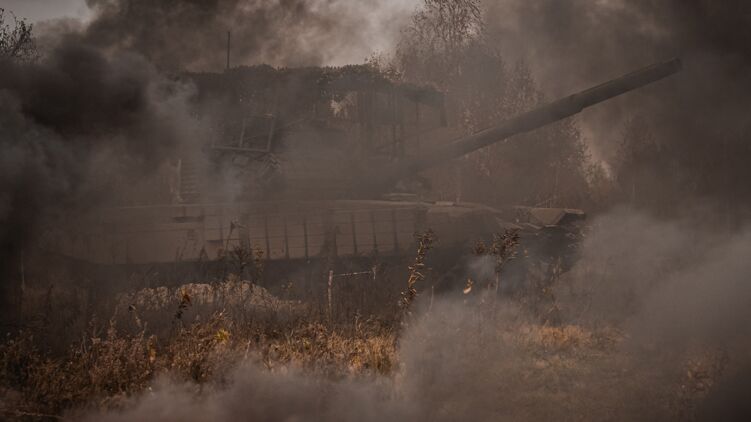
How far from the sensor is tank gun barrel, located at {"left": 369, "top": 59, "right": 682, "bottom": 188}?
10281 millimetres

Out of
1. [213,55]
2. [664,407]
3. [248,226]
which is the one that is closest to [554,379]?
[664,407]

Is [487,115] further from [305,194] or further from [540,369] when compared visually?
[540,369]

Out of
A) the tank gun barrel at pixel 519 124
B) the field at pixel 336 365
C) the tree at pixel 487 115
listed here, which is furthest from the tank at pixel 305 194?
the tree at pixel 487 115

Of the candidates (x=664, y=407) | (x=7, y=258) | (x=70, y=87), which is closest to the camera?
(x=664, y=407)

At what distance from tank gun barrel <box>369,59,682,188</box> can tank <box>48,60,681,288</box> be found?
0.06 ft

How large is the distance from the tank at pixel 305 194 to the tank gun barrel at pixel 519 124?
0.02 meters

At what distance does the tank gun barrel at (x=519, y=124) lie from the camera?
33.7ft

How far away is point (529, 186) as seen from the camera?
67.4 feet

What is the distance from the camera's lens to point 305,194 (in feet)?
33.3

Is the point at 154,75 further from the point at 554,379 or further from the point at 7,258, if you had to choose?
the point at 554,379

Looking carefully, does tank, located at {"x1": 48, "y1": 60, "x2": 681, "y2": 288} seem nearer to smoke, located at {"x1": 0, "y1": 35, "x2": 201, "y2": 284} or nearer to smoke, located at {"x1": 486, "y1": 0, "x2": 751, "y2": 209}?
smoke, located at {"x1": 0, "y1": 35, "x2": 201, "y2": 284}

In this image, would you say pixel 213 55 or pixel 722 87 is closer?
pixel 722 87

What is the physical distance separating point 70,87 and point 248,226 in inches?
111

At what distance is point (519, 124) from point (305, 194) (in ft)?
13.2
